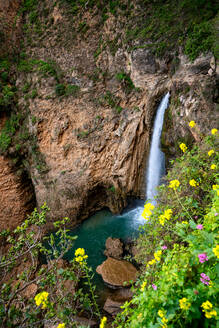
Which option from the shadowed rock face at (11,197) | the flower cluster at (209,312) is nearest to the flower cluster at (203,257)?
the flower cluster at (209,312)

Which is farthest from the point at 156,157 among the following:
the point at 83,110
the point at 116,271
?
the point at 116,271

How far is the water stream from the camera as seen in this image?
23.8ft

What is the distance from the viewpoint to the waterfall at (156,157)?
7166 mm

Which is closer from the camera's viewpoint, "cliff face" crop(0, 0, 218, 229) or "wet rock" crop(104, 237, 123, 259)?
"wet rock" crop(104, 237, 123, 259)

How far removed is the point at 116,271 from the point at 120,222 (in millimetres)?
2724

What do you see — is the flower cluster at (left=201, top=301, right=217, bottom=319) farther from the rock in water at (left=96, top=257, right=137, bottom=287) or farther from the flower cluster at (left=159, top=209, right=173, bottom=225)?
the rock in water at (left=96, top=257, right=137, bottom=287)

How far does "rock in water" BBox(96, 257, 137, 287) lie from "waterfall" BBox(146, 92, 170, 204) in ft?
10.2

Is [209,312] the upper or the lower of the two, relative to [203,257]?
lower

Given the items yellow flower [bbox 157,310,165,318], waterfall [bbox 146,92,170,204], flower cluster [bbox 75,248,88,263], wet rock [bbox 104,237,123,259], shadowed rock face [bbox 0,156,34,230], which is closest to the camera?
yellow flower [bbox 157,310,165,318]

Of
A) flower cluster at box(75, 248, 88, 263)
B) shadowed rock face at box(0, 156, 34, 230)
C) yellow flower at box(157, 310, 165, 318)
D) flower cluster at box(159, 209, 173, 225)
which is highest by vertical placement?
flower cluster at box(159, 209, 173, 225)

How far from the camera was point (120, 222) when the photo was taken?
27.7ft

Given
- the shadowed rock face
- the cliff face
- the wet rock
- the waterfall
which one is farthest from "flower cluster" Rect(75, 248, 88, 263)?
the shadowed rock face

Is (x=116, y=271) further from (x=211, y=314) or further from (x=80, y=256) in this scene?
(x=211, y=314)

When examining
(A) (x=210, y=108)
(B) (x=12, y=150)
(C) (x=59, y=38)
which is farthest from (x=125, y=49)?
(B) (x=12, y=150)
